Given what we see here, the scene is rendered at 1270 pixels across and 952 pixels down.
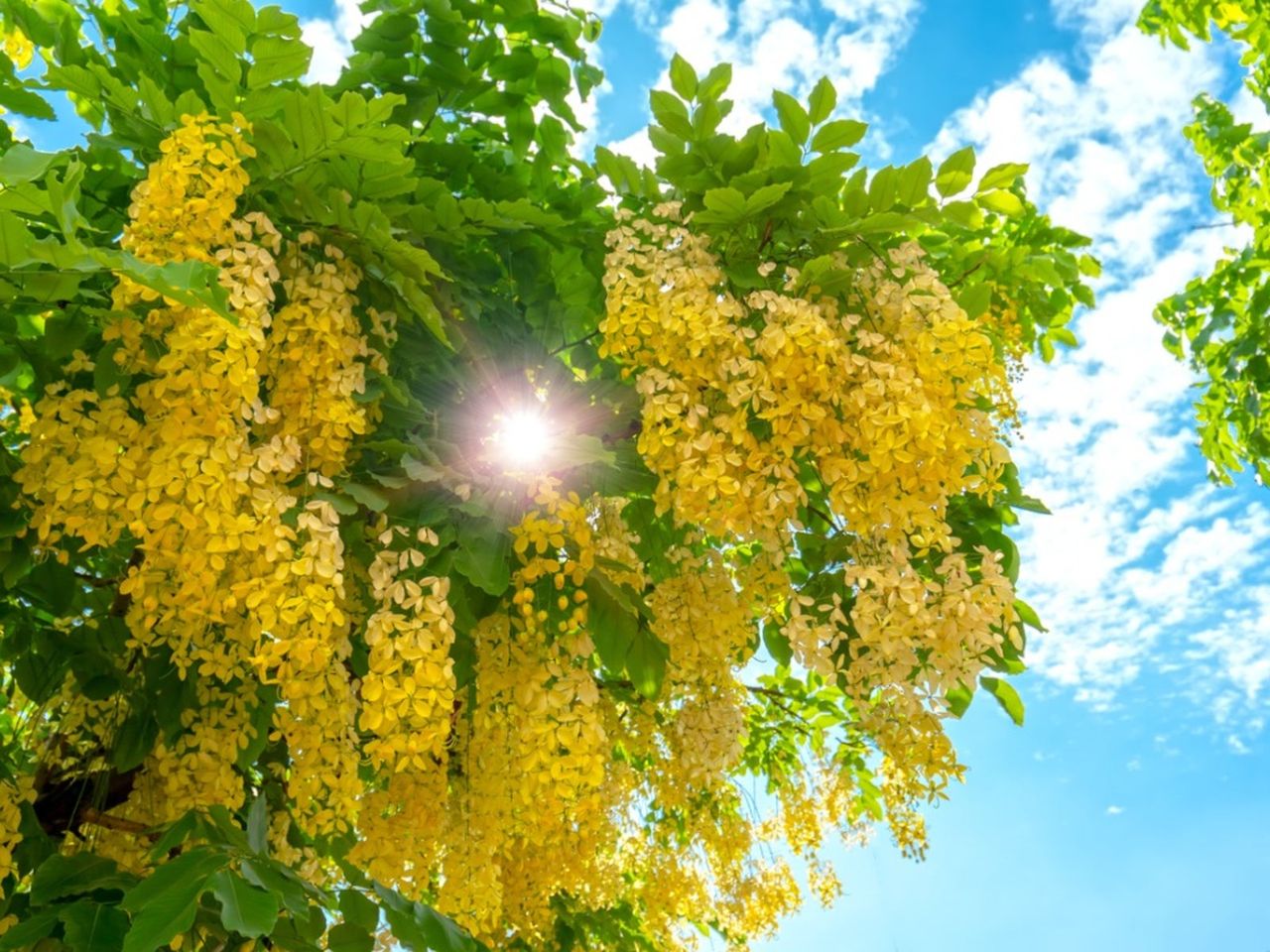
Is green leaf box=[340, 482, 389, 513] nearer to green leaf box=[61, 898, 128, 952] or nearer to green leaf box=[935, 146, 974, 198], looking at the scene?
green leaf box=[61, 898, 128, 952]

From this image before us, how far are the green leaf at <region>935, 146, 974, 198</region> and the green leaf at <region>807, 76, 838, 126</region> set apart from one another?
307 mm

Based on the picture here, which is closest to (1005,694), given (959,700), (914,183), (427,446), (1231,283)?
(959,700)

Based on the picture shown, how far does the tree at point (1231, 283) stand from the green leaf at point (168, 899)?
5976mm

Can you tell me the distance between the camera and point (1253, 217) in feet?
20.0

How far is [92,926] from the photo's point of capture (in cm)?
209

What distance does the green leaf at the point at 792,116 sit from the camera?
7.36 ft

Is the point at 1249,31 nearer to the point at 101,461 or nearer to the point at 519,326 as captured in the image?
the point at 519,326

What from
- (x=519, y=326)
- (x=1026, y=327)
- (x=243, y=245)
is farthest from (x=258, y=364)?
(x=1026, y=327)

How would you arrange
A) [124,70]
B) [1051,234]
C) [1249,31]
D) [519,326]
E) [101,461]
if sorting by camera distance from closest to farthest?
[101,461], [124,70], [519,326], [1051,234], [1249,31]

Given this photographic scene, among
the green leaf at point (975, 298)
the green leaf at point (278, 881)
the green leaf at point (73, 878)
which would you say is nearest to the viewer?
the green leaf at point (278, 881)

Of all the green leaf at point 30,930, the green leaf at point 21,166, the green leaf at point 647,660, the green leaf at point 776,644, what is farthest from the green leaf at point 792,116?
the green leaf at point 30,930

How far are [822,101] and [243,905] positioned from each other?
206 centimetres

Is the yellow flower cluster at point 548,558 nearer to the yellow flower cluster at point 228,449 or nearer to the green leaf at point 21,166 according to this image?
the yellow flower cluster at point 228,449

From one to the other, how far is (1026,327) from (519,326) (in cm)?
168
